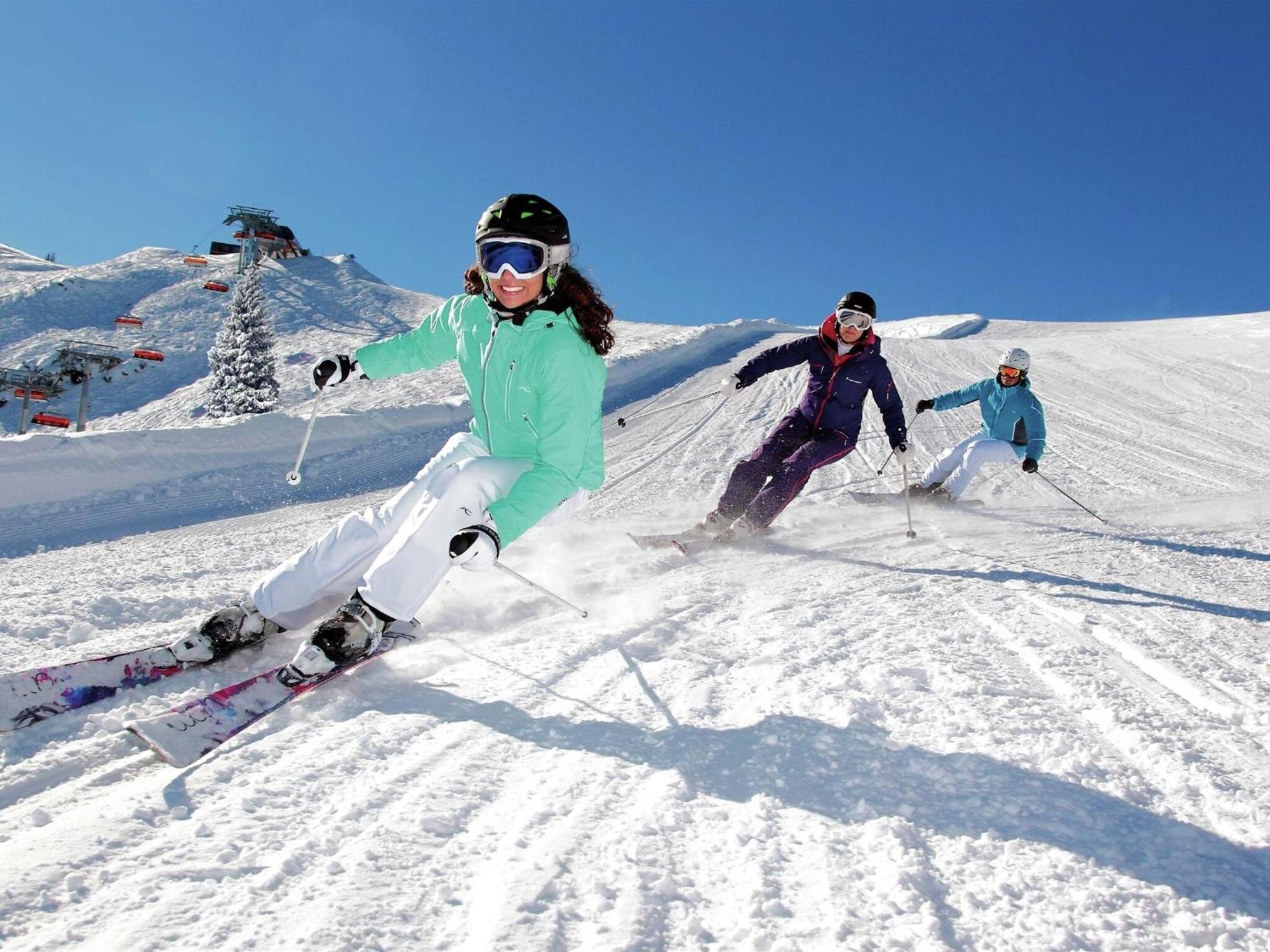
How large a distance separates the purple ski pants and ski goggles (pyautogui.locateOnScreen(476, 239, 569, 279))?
2600 millimetres

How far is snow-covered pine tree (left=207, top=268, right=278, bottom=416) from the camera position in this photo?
41259mm

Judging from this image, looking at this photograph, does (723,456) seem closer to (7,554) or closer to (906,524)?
(906,524)

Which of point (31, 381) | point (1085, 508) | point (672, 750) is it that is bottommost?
point (672, 750)

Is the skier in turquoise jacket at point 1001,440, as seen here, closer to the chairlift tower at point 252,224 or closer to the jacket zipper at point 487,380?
the jacket zipper at point 487,380

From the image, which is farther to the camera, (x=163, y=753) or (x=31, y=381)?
(x=31, y=381)

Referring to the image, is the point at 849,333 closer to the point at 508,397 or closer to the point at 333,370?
the point at 508,397

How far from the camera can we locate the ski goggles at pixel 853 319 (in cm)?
595

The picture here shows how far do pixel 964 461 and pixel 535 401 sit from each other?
514 centimetres

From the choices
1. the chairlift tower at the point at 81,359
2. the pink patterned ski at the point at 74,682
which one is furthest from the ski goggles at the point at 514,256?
the chairlift tower at the point at 81,359

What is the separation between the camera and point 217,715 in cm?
221

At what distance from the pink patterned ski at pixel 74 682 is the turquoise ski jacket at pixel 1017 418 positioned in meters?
6.82

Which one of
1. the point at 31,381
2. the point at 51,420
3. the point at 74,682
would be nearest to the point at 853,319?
the point at 74,682

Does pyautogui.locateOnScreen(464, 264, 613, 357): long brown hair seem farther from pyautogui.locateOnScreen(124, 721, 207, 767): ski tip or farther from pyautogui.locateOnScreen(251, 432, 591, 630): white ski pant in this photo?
pyautogui.locateOnScreen(124, 721, 207, 767): ski tip

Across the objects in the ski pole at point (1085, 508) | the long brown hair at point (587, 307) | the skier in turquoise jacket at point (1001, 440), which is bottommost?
the ski pole at point (1085, 508)
